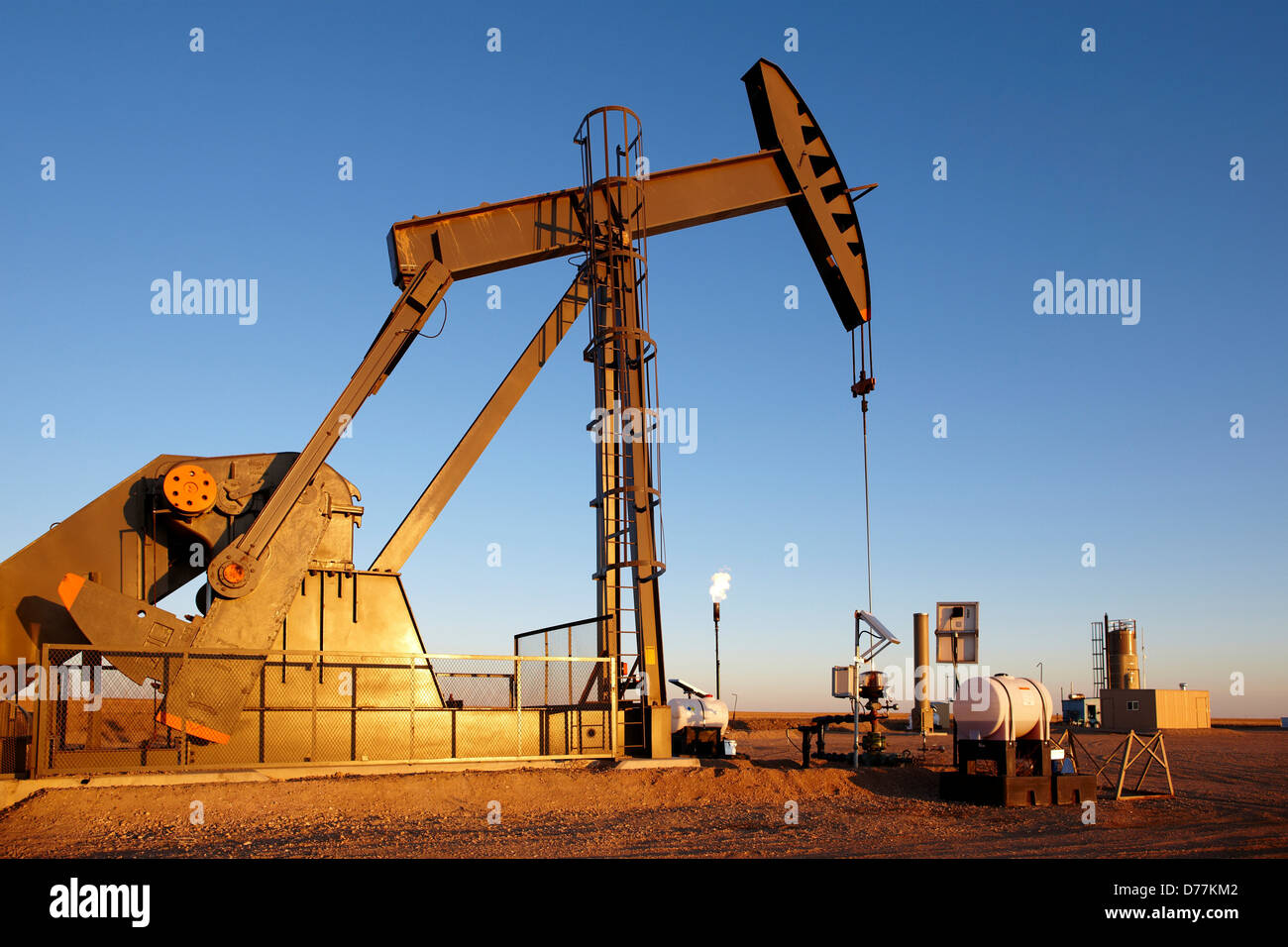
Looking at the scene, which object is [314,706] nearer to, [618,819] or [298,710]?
[298,710]

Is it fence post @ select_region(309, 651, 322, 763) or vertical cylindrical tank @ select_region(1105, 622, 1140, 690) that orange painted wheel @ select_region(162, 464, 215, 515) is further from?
vertical cylindrical tank @ select_region(1105, 622, 1140, 690)

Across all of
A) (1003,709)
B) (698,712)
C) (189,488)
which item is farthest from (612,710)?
(698,712)

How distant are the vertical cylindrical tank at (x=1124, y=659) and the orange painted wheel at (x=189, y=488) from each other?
4258 centimetres

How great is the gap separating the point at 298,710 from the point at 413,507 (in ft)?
10.6

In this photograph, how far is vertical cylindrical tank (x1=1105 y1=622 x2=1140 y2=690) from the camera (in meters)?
45.8

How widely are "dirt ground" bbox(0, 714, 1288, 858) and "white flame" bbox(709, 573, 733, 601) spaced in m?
7.40

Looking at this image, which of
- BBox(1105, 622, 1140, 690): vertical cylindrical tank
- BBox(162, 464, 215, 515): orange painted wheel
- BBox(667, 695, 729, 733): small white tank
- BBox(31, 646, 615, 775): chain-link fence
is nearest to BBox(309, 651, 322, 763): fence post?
BBox(31, 646, 615, 775): chain-link fence

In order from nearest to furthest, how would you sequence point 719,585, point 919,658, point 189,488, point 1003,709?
point 189,488, point 1003,709, point 719,585, point 919,658

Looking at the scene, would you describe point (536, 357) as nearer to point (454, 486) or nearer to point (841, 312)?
point (454, 486)

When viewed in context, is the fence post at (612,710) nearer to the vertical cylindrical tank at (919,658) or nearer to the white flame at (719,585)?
the white flame at (719,585)

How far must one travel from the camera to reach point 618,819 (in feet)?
40.9

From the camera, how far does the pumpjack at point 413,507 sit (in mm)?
12852
